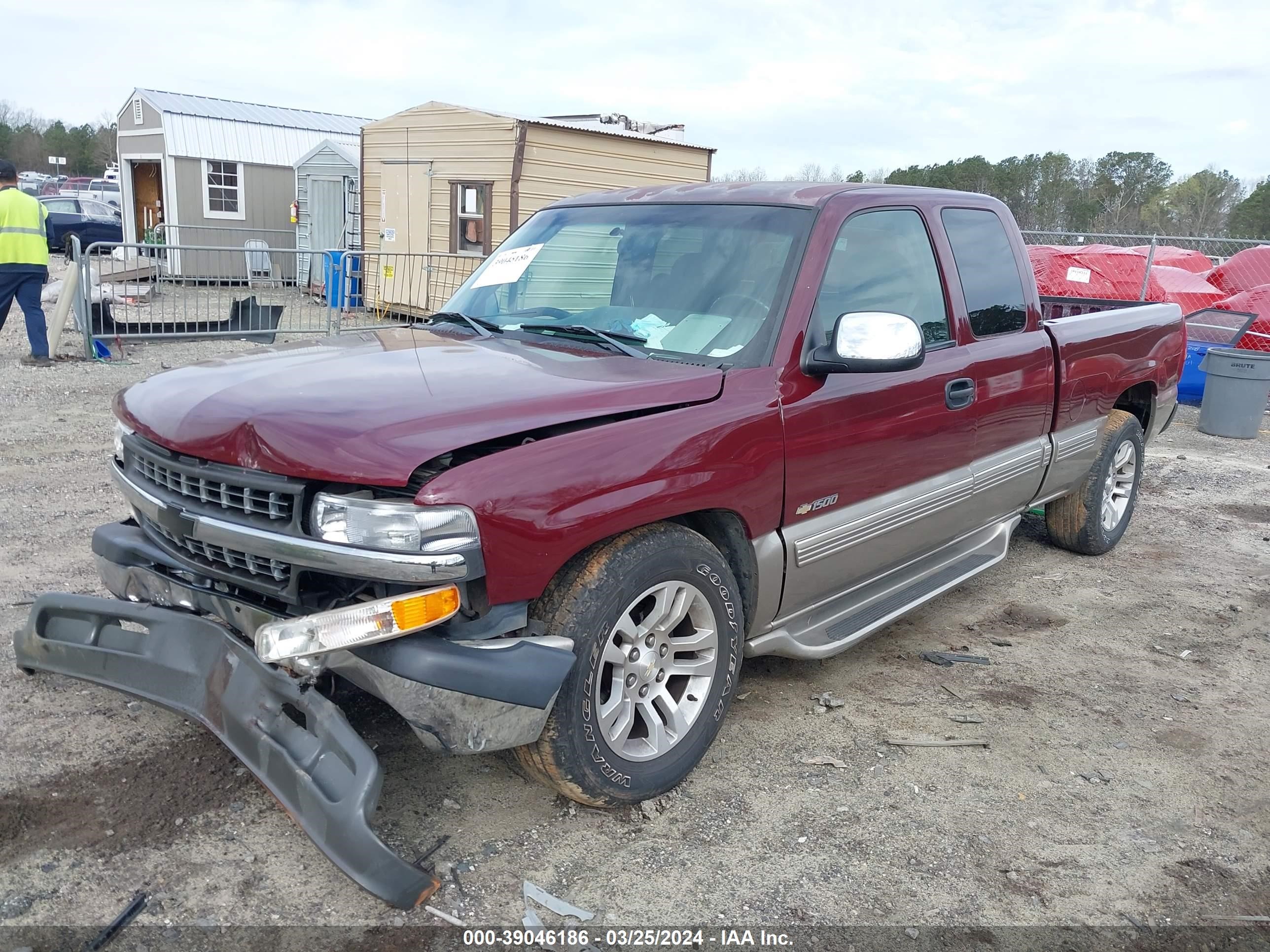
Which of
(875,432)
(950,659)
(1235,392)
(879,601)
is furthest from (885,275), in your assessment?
(1235,392)

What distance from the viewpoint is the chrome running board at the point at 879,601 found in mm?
3533

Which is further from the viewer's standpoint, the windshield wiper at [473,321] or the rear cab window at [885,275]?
the windshield wiper at [473,321]

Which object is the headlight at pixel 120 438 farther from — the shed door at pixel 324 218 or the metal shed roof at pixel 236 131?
the metal shed roof at pixel 236 131

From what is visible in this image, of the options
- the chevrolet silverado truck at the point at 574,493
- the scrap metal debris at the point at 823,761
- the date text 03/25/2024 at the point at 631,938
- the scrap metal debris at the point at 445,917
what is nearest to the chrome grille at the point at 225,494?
the chevrolet silverado truck at the point at 574,493

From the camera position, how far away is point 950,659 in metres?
4.39

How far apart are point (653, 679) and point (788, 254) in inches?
62.1

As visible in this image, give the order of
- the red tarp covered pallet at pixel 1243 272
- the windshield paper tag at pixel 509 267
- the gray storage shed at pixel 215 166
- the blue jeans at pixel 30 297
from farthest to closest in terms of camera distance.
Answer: the gray storage shed at pixel 215 166, the red tarp covered pallet at pixel 1243 272, the blue jeans at pixel 30 297, the windshield paper tag at pixel 509 267

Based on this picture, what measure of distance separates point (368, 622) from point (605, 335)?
4.82 feet

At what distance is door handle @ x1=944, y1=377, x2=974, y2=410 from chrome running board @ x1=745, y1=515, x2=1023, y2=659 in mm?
686

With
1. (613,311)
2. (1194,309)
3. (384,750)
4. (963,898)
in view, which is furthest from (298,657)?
(1194,309)

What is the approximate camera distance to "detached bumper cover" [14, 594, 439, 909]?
246 cm

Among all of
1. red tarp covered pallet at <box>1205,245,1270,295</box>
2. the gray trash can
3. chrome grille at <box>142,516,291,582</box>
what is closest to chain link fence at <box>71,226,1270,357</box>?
red tarp covered pallet at <box>1205,245,1270,295</box>

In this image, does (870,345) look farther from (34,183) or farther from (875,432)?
(34,183)

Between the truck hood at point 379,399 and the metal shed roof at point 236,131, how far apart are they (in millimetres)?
17658
